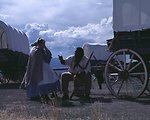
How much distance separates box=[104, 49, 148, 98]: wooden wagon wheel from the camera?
11.8 meters

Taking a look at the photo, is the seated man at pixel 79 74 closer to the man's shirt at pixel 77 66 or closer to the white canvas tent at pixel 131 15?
the man's shirt at pixel 77 66

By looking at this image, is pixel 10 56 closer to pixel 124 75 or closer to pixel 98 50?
pixel 124 75

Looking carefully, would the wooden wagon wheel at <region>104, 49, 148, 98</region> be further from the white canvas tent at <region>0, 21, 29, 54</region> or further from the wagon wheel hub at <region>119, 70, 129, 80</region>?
the white canvas tent at <region>0, 21, 29, 54</region>

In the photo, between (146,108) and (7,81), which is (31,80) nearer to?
(146,108)

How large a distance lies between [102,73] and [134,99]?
166 centimetres

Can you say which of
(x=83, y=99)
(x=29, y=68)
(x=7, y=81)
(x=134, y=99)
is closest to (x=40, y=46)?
(x=29, y=68)

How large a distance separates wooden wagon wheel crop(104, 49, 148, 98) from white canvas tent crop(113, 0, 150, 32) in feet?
2.34

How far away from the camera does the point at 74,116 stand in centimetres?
848

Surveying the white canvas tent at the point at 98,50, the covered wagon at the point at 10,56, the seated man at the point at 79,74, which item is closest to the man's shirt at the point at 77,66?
the seated man at the point at 79,74

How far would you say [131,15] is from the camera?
1225 centimetres

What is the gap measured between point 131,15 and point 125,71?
1.42 m

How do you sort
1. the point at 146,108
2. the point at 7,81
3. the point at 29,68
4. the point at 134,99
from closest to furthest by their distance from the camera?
the point at 146,108 → the point at 134,99 → the point at 29,68 → the point at 7,81

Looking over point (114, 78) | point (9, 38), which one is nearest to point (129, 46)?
point (114, 78)

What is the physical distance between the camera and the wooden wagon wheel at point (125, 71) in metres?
11.8
